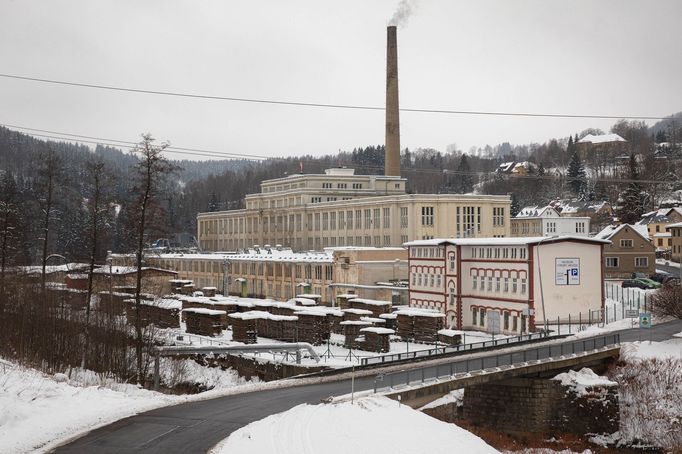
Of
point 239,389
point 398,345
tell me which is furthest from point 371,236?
point 239,389

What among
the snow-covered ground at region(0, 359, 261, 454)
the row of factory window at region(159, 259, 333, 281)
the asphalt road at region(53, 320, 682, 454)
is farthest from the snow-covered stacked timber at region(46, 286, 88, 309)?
the asphalt road at region(53, 320, 682, 454)

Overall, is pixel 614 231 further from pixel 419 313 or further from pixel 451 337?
pixel 451 337

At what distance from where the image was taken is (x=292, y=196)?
118m

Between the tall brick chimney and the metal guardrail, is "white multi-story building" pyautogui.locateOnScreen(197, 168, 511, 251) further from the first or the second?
the metal guardrail

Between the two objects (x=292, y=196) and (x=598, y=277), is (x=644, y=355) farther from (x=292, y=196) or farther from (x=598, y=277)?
(x=292, y=196)

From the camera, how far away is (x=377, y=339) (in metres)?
46.0

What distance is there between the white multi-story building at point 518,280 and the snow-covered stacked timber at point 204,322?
17.9m

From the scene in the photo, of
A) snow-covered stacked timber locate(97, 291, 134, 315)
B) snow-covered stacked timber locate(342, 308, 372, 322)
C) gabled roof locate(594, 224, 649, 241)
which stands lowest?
snow-covered stacked timber locate(342, 308, 372, 322)

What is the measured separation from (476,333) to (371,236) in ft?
145

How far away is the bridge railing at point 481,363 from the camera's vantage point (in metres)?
32.7

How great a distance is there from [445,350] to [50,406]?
23132mm

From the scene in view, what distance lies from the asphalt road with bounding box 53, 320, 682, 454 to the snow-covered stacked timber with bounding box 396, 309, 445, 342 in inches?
569

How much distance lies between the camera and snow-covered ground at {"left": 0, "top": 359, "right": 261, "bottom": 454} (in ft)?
75.4

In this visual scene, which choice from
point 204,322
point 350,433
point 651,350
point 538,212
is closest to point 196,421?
point 350,433
